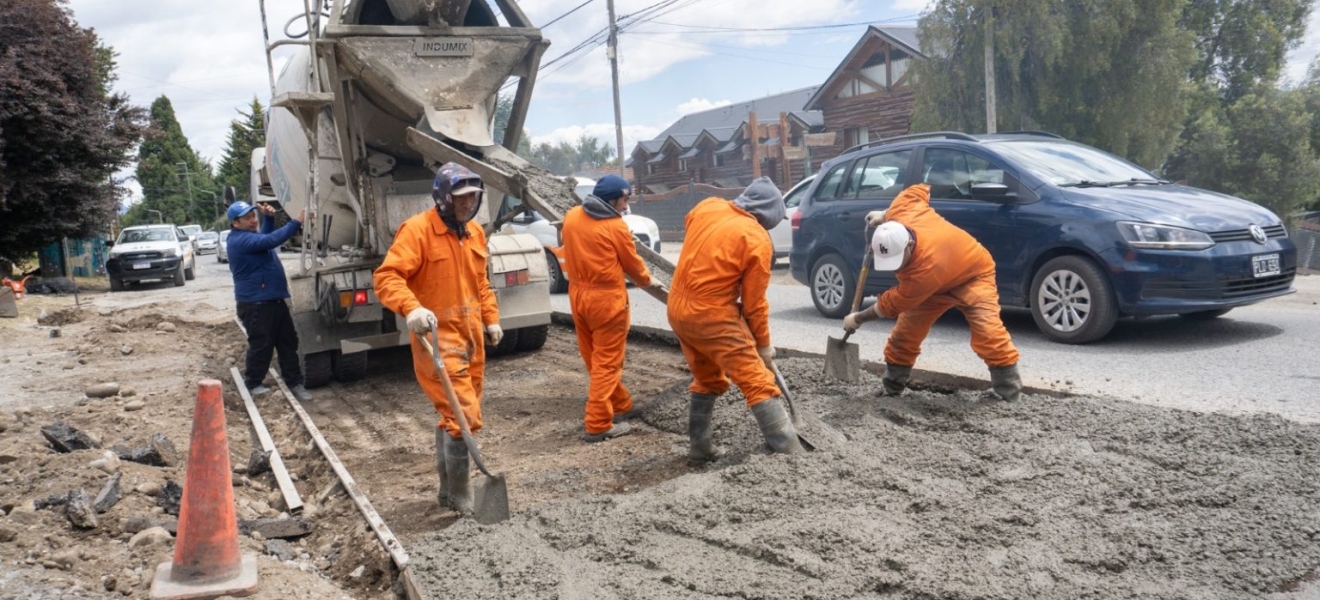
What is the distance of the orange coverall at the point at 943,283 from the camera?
538cm

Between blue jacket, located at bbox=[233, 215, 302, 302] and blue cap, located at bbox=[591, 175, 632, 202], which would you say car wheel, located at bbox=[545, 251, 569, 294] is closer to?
blue jacket, located at bbox=[233, 215, 302, 302]

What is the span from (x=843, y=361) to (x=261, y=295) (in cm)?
479

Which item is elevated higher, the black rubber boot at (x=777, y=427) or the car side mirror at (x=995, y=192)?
the car side mirror at (x=995, y=192)

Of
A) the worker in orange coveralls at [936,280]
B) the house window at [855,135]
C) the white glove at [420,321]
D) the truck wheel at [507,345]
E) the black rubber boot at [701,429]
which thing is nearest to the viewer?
the white glove at [420,321]

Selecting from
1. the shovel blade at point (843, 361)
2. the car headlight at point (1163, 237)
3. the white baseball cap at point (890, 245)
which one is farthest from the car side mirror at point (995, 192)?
the white baseball cap at point (890, 245)

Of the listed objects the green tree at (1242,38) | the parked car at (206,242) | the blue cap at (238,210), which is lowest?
the blue cap at (238,210)

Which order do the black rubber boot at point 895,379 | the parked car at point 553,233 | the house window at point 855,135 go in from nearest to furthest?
the black rubber boot at point 895,379 → the parked car at point 553,233 → the house window at point 855,135

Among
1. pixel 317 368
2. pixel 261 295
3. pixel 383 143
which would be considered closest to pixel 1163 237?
pixel 383 143

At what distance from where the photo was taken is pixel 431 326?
439cm

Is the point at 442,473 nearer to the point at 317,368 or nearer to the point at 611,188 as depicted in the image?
the point at 611,188

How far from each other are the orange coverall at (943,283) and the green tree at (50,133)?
1789cm

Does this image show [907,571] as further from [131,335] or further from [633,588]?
[131,335]

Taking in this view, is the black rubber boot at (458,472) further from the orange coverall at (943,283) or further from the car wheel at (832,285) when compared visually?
the car wheel at (832,285)

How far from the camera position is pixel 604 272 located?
6.21 metres
